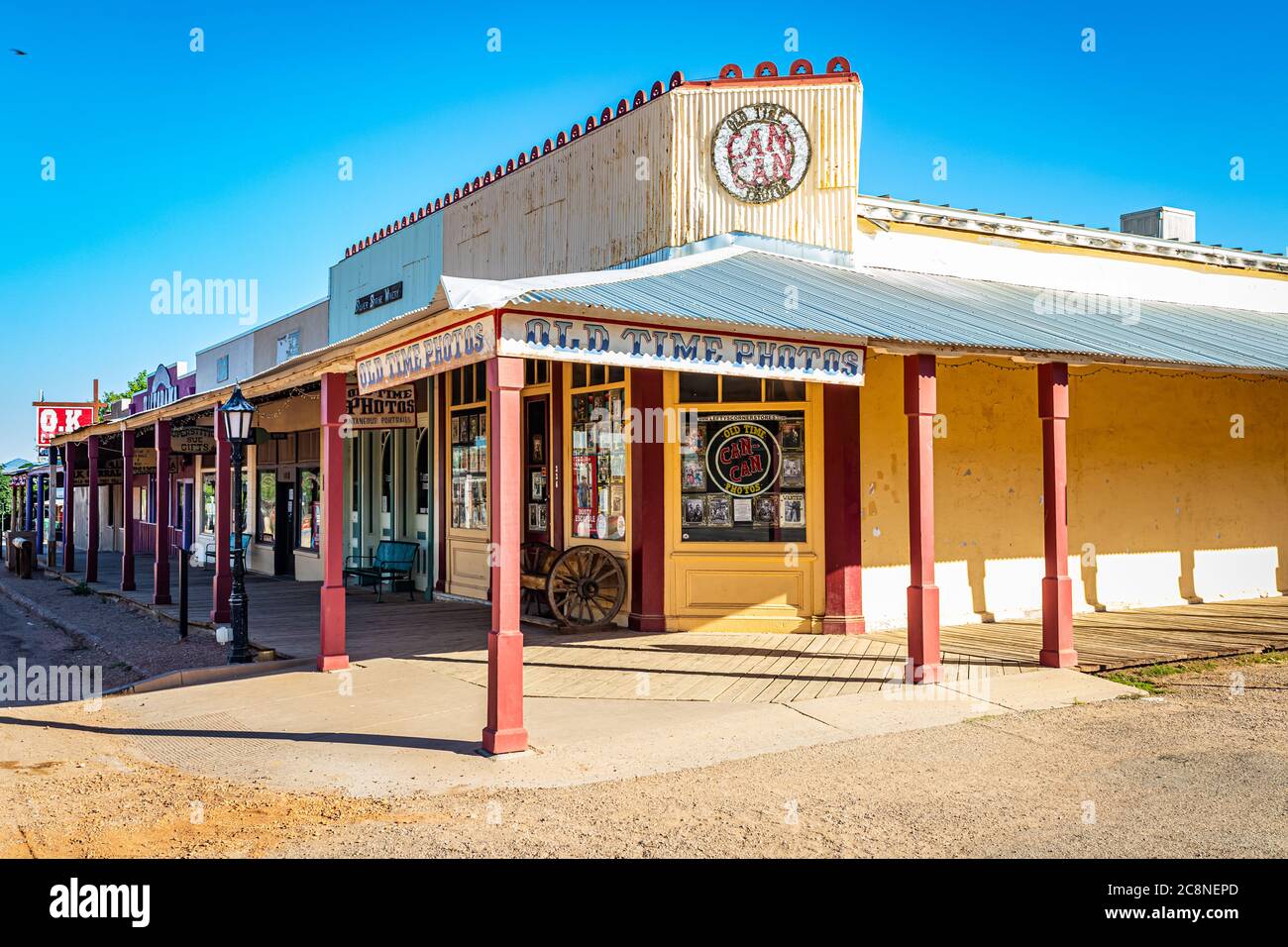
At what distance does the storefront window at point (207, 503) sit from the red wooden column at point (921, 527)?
20998 millimetres

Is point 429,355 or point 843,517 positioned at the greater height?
point 429,355

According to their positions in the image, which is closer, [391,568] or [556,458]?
[556,458]

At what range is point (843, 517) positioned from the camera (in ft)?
36.6

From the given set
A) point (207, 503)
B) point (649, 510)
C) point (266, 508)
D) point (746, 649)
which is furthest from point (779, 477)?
point (207, 503)

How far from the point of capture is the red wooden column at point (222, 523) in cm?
1238

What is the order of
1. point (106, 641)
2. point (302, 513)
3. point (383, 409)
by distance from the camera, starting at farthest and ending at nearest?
point (302, 513) → point (383, 409) → point (106, 641)

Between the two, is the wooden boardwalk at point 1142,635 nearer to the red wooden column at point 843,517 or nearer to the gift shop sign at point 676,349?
the red wooden column at point 843,517

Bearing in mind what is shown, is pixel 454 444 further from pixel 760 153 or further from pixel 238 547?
pixel 760 153

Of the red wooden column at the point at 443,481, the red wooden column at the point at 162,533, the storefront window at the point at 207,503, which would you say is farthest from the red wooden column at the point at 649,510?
the storefront window at the point at 207,503

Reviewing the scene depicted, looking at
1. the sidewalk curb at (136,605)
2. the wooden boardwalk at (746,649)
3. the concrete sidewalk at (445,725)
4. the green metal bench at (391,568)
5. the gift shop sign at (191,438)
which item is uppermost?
the gift shop sign at (191,438)

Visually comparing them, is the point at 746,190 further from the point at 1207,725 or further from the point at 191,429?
the point at 191,429

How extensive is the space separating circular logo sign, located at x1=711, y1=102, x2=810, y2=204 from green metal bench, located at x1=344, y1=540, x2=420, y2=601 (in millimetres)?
7983

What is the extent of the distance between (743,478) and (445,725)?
5.06 meters
